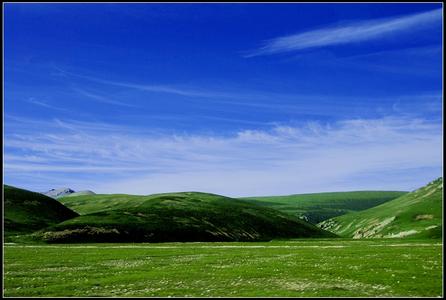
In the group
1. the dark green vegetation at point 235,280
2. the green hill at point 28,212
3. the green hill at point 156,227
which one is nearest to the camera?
the dark green vegetation at point 235,280

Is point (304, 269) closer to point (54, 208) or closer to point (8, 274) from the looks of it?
point (8, 274)

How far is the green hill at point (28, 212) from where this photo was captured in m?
142

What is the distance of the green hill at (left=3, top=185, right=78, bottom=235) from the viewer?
465 feet

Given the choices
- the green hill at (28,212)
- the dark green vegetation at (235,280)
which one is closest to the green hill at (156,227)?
the green hill at (28,212)

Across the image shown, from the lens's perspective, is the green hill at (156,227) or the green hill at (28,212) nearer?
the green hill at (156,227)

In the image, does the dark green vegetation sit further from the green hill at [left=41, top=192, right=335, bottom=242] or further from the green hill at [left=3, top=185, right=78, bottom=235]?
the green hill at [left=3, top=185, right=78, bottom=235]

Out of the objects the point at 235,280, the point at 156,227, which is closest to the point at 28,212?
the point at 156,227

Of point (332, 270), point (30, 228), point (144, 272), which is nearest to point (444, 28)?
point (332, 270)

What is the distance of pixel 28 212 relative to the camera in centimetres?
16450

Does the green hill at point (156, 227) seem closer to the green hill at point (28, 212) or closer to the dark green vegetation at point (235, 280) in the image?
the green hill at point (28, 212)

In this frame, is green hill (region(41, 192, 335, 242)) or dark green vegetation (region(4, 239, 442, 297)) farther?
green hill (region(41, 192, 335, 242))

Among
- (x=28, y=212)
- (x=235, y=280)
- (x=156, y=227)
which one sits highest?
(x=28, y=212)

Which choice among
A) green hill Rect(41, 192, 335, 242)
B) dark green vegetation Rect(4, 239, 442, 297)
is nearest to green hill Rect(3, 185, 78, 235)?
green hill Rect(41, 192, 335, 242)

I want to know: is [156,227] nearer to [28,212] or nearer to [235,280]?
[28,212]
